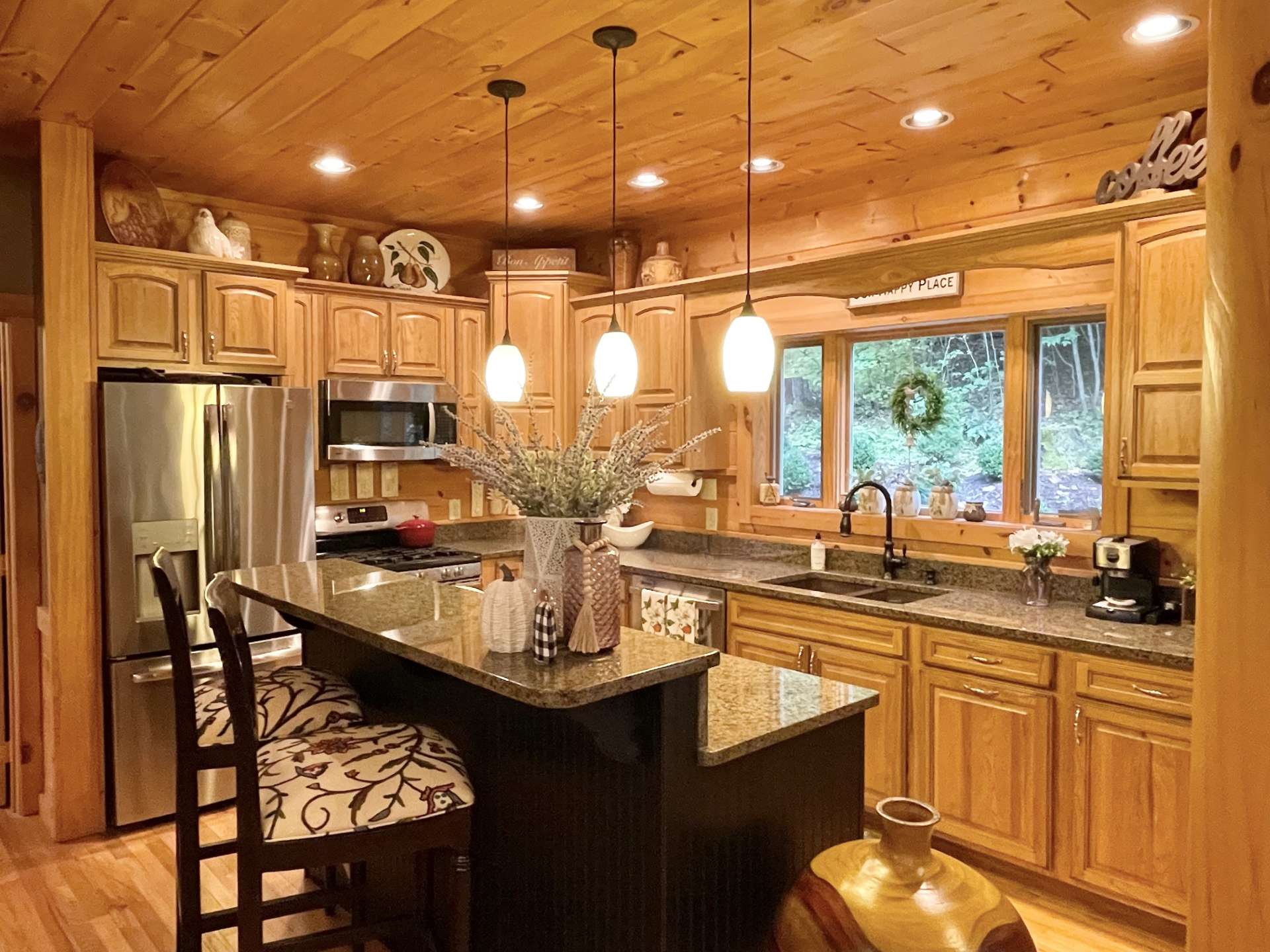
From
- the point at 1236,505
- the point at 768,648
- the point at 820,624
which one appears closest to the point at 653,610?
the point at 768,648

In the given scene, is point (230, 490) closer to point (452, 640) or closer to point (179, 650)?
point (179, 650)

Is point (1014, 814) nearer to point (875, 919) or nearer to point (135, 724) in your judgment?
point (875, 919)

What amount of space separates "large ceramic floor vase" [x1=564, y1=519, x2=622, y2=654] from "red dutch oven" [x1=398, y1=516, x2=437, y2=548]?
3.03m

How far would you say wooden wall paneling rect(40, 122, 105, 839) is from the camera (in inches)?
135

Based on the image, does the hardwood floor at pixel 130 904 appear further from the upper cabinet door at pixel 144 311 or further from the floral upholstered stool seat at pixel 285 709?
the upper cabinet door at pixel 144 311

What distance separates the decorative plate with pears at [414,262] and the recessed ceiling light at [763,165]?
1843 mm

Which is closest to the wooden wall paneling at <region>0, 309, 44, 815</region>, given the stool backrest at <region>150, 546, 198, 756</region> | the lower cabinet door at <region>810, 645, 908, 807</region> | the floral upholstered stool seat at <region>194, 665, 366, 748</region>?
the floral upholstered stool seat at <region>194, 665, 366, 748</region>

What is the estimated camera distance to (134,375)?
3695mm

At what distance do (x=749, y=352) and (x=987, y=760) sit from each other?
1.77m

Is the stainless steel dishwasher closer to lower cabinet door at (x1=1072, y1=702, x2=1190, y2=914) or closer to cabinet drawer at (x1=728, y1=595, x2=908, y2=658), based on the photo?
cabinet drawer at (x1=728, y1=595, x2=908, y2=658)

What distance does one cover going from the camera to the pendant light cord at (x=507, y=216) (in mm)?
3268

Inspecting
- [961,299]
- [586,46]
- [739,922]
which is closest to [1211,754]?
[739,922]

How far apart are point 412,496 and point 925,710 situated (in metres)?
2.88

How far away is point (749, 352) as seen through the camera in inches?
91.7
